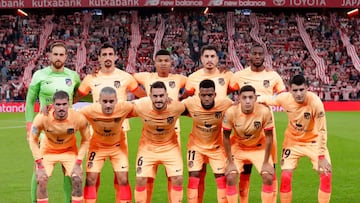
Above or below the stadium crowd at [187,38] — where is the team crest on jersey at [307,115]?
below

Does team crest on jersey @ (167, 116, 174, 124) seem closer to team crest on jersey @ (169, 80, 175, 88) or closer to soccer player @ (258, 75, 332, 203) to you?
team crest on jersey @ (169, 80, 175, 88)

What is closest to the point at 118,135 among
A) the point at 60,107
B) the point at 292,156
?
the point at 60,107

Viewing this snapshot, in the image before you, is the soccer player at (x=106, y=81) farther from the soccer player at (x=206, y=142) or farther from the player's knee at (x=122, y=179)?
the soccer player at (x=206, y=142)

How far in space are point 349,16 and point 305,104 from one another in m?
30.8

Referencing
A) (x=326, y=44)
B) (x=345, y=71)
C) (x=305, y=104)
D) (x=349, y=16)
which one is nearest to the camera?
(x=305, y=104)

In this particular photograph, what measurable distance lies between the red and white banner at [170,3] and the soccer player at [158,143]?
82.5 ft

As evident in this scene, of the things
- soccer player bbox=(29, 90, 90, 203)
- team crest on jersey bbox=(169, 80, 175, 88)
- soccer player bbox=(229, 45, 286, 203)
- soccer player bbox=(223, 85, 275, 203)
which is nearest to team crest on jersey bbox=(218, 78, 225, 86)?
soccer player bbox=(229, 45, 286, 203)

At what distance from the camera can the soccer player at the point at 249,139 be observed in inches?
295

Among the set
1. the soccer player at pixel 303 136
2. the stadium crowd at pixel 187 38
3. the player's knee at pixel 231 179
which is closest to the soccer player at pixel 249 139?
the player's knee at pixel 231 179

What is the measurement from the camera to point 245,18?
36.2 m

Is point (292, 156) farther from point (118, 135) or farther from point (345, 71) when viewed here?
point (345, 71)

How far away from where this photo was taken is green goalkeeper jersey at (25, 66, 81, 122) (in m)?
8.09

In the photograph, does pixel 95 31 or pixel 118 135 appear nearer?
pixel 118 135

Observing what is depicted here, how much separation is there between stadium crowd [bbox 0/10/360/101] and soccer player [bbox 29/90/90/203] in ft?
77.7
